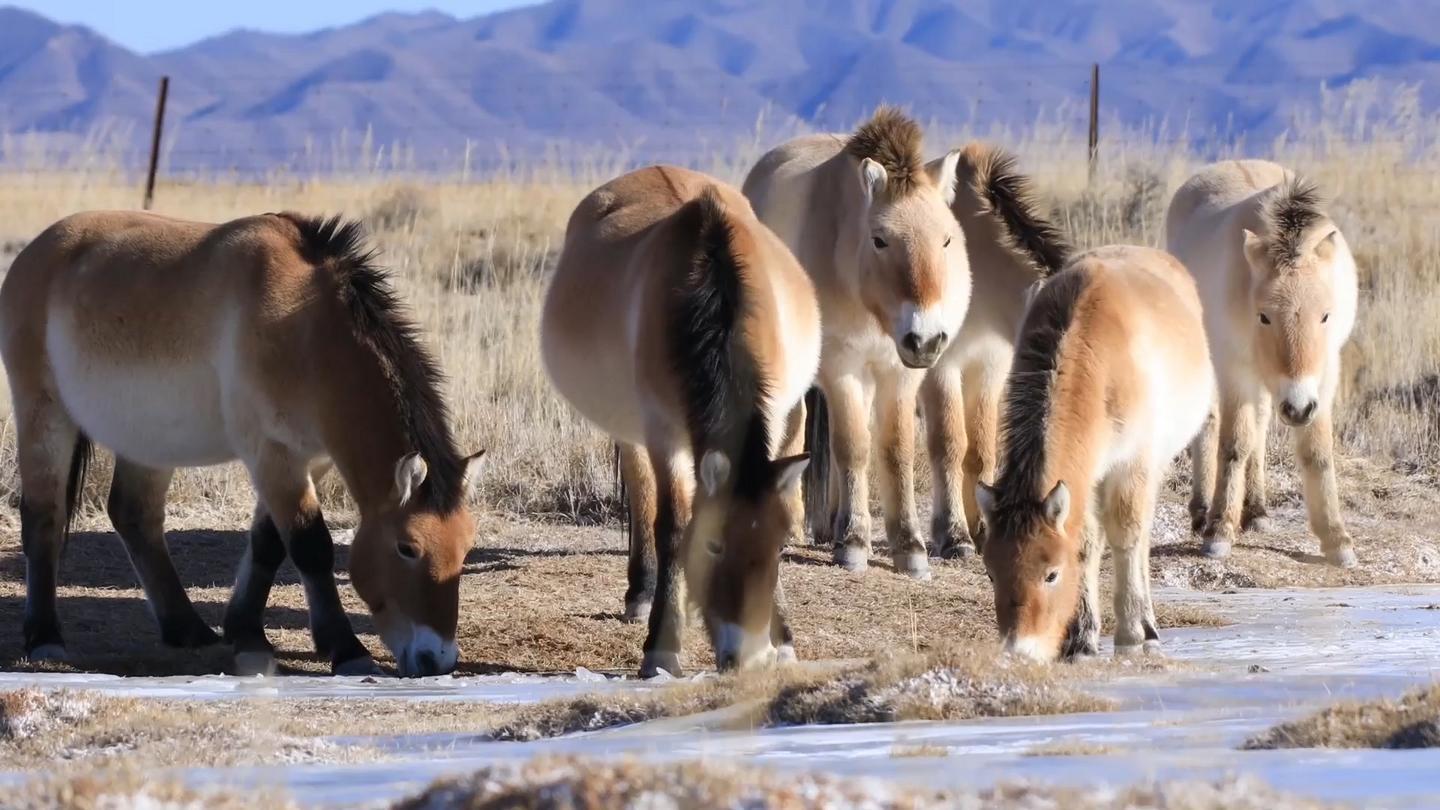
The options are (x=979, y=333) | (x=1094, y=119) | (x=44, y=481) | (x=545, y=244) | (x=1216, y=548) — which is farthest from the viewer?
(x=1094, y=119)

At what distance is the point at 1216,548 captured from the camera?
9719mm

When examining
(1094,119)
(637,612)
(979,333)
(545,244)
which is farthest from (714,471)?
(1094,119)

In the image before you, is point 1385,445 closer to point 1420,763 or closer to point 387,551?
point 387,551

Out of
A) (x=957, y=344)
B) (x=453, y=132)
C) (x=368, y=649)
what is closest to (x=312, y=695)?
(x=368, y=649)

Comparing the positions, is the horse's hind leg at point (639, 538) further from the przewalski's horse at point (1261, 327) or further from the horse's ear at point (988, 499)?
the przewalski's horse at point (1261, 327)

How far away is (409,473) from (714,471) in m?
1.16

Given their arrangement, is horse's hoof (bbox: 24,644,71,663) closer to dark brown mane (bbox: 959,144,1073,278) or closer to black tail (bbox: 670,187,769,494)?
black tail (bbox: 670,187,769,494)

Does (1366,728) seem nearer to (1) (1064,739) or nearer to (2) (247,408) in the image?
(1) (1064,739)

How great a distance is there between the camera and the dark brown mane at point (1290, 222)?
30.2ft

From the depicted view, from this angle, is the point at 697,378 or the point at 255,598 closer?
the point at 697,378

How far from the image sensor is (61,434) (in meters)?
7.89

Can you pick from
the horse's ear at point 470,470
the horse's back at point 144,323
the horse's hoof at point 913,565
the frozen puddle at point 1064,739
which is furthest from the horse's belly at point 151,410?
the horse's hoof at point 913,565

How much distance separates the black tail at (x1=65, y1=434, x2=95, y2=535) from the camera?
7.97m

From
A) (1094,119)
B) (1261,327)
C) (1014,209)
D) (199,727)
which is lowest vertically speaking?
(199,727)
